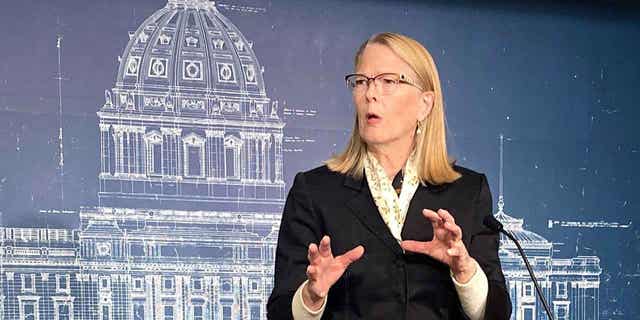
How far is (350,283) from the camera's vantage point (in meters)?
1.40

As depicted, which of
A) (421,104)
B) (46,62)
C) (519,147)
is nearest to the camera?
(421,104)

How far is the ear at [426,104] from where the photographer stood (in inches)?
59.1

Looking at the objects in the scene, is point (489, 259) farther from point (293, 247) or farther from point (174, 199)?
point (174, 199)

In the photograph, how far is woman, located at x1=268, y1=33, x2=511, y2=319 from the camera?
1.37m

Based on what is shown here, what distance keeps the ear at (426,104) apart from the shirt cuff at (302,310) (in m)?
0.43

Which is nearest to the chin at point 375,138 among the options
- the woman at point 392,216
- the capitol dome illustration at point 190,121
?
the woman at point 392,216

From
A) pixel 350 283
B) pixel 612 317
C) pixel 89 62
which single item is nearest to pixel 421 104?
pixel 350 283

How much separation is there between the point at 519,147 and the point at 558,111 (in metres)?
0.27

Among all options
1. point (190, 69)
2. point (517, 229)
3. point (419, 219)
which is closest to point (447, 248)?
point (419, 219)

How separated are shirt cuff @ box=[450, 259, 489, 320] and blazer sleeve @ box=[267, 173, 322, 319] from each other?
0.94 ft

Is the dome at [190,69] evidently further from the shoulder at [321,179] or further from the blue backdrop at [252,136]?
the shoulder at [321,179]

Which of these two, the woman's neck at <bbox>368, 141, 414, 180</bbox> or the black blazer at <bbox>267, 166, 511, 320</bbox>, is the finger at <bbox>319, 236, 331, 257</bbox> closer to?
the black blazer at <bbox>267, 166, 511, 320</bbox>

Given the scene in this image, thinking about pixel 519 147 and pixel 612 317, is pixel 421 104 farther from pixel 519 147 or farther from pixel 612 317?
pixel 612 317

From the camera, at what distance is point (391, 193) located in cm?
145
